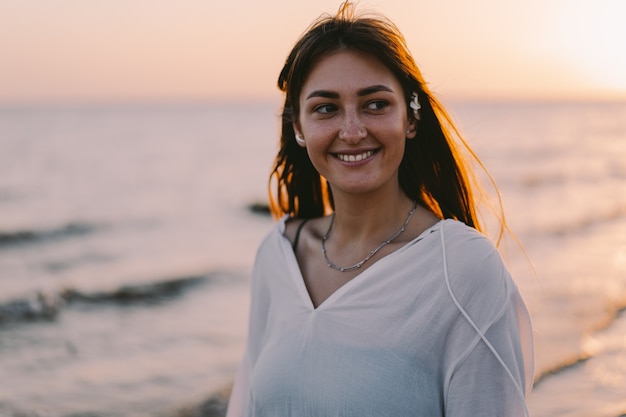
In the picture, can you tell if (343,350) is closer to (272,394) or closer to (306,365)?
(306,365)

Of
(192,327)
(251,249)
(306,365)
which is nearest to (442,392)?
(306,365)

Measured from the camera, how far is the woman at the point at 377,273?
285cm

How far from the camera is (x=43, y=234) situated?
19.8 metres

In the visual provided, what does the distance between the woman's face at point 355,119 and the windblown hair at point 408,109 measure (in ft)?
0.16

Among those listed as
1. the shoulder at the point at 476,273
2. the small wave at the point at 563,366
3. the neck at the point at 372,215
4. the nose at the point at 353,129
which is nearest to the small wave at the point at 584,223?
the small wave at the point at 563,366

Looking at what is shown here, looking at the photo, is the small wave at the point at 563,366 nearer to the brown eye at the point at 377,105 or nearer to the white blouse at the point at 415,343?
the white blouse at the point at 415,343

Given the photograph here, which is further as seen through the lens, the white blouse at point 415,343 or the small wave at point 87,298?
the small wave at point 87,298

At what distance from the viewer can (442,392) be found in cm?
293

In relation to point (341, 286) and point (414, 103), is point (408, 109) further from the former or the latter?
point (341, 286)

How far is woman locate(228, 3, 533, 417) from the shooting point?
285 cm

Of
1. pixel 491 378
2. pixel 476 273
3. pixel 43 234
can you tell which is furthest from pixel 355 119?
pixel 43 234

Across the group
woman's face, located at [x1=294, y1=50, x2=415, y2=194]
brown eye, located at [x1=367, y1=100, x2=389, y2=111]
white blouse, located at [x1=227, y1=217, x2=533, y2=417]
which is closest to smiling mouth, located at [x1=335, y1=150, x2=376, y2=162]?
woman's face, located at [x1=294, y1=50, x2=415, y2=194]

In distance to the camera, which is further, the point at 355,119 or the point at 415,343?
the point at 355,119

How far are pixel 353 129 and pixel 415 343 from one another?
0.88 metres
